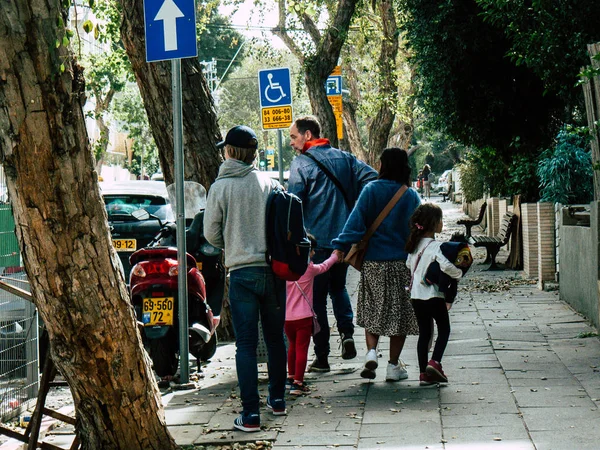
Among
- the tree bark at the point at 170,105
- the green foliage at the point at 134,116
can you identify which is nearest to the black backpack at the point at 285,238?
the tree bark at the point at 170,105

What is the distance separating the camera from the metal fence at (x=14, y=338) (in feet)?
22.5

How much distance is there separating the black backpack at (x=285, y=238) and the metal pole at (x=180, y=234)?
4.41ft

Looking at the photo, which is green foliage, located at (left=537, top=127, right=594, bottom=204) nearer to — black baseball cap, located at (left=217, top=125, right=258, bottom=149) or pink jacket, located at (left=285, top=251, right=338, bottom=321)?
pink jacket, located at (left=285, top=251, right=338, bottom=321)

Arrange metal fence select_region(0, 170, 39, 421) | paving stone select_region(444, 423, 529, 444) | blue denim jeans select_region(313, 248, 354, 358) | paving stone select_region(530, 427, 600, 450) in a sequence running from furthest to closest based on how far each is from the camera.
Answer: blue denim jeans select_region(313, 248, 354, 358)
metal fence select_region(0, 170, 39, 421)
paving stone select_region(444, 423, 529, 444)
paving stone select_region(530, 427, 600, 450)

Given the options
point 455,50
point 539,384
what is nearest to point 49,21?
point 539,384

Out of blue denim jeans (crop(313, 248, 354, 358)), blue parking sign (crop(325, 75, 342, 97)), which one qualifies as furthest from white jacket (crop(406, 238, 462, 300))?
blue parking sign (crop(325, 75, 342, 97))

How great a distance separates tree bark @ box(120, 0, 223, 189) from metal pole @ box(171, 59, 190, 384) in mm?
2000

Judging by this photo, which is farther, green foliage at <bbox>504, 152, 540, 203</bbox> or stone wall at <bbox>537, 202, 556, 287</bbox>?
green foliage at <bbox>504, 152, 540, 203</bbox>

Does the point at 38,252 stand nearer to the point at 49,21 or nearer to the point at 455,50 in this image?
the point at 49,21

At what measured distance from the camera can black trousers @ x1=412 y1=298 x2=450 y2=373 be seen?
24.4 feet

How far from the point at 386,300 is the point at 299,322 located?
697 mm

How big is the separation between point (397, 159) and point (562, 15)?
7.43 m

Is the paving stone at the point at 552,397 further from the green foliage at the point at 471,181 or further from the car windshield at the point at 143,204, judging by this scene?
the green foliage at the point at 471,181

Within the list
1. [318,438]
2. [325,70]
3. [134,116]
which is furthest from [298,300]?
[134,116]
